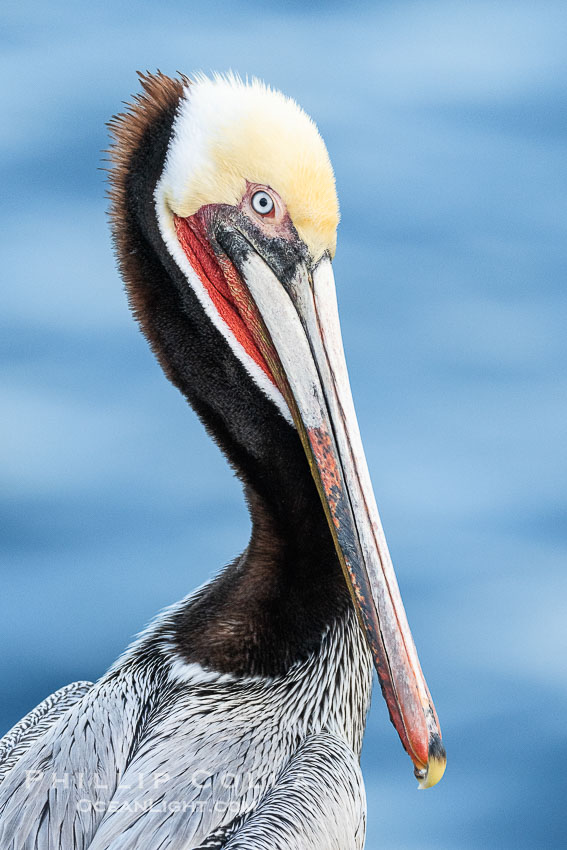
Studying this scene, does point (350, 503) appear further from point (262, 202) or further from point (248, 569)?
point (262, 202)

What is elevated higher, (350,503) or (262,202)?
(262,202)

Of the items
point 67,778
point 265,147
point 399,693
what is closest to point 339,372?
point 265,147

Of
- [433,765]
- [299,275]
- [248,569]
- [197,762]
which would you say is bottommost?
[433,765]

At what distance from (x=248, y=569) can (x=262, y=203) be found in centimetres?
82

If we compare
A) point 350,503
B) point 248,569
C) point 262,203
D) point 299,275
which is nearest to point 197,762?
point 248,569

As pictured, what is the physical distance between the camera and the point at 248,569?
3164mm

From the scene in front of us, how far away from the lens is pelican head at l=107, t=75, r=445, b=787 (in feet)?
9.62

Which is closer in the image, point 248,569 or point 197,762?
point 197,762

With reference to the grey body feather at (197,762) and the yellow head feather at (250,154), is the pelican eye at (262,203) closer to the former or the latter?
the yellow head feather at (250,154)

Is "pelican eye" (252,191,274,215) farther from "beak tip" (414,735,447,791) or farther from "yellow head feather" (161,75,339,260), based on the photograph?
"beak tip" (414,735,447,791)

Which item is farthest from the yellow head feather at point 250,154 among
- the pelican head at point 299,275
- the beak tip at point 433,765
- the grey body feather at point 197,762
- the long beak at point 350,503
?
the beak tip at point 433,765

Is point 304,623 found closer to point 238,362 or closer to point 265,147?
point 238,362

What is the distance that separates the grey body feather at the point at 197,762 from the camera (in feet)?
9.22

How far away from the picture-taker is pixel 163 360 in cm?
319
